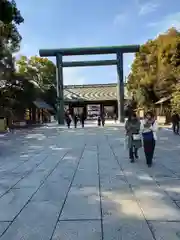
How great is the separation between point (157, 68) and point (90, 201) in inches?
1049

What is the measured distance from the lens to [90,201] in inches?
190

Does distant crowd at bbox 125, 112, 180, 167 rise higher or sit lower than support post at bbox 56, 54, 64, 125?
lower

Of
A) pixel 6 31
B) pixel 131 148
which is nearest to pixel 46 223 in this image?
pixel 131 148

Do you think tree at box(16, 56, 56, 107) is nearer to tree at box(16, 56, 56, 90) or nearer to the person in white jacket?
tree at box(16, 56, 56, 90)

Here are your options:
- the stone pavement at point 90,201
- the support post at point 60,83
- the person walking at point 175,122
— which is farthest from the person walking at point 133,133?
the support post at point 60,83

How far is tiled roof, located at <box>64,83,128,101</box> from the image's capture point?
154 feet

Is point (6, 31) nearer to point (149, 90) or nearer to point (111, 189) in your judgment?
point (111, 189)

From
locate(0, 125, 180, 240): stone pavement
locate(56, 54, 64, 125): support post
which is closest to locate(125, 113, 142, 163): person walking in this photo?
locate(0, 125, 180, 240): stone pavement

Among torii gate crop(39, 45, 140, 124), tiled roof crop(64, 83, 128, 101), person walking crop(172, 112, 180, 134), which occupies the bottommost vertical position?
person walking crop(172, 112, 180, 134)

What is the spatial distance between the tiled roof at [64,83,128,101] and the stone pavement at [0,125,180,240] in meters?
38.6

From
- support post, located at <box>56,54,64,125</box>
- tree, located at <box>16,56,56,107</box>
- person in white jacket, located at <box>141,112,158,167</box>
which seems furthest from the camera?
tree, located at <box>16,56,56,107</box>

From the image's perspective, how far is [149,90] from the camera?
32.2 meters

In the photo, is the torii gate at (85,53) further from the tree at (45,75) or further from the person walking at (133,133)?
the person walking at (133,133)

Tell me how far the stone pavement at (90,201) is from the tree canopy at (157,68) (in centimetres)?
1873
